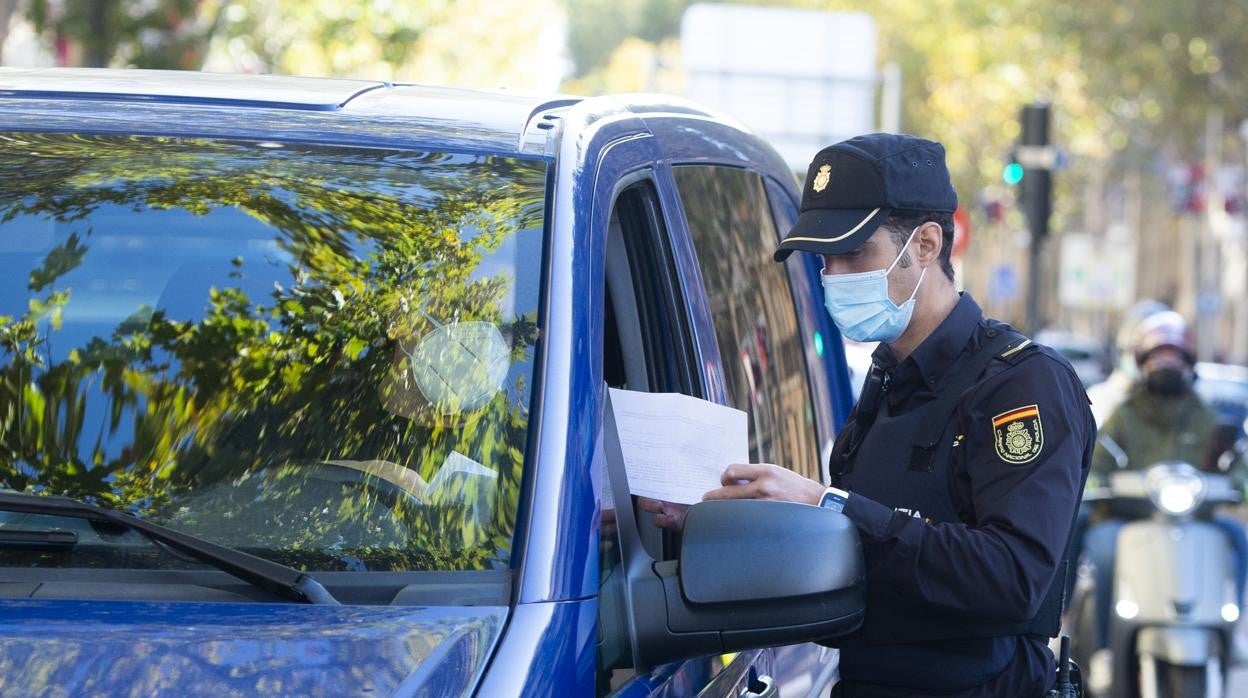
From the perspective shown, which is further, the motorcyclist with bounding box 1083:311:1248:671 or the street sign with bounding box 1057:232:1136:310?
the street sign with bounding box 1057:232:1136:310

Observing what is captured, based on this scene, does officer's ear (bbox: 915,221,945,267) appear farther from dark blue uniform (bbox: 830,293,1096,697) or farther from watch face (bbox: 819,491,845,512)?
watch face (bbox: 819,491,845,512)

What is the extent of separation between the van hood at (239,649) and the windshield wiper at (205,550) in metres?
0.04

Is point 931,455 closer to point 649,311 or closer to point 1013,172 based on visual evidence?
point 649,311

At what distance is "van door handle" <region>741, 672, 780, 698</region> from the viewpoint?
3021 mm

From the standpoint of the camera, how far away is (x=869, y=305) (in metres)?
3.24

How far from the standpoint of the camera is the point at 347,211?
2836 mm

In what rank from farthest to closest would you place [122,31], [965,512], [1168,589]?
[122,31]
[1168,589]
[965,512]

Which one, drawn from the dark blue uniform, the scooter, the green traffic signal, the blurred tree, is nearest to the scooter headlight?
the scooter

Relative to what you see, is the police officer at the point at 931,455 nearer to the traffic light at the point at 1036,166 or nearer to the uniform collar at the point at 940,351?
the uniform collar at the point at 940,351

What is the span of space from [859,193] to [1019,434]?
17.9 inches

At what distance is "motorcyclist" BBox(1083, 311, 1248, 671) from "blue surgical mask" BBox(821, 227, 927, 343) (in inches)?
187

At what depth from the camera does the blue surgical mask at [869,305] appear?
3.21 m

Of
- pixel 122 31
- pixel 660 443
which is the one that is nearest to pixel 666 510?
pixel 660 443

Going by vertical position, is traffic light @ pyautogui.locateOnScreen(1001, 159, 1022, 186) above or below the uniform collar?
below
